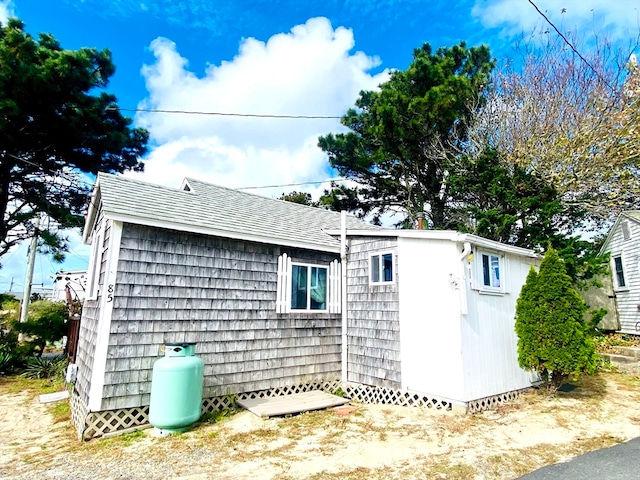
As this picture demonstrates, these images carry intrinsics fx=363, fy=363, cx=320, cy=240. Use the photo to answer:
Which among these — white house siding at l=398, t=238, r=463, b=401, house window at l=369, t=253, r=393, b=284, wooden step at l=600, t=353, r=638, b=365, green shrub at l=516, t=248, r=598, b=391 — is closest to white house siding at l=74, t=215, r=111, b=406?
house window at l=369, t=253, r=393, b=284

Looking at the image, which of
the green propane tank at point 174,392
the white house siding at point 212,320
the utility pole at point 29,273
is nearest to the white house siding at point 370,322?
the white house siding at point 212,320

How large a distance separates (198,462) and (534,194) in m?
13.1

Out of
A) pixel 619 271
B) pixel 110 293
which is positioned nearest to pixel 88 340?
pixel 110 293

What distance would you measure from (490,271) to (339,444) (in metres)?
4.49

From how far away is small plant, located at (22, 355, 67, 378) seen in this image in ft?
31.9

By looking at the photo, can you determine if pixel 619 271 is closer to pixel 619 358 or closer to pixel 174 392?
pixel 619 358

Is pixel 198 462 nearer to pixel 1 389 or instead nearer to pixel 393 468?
pixel 393 468

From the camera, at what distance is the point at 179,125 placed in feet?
40.4

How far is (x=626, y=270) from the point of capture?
12.9 meters

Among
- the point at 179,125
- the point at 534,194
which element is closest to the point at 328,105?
the point at 179,125

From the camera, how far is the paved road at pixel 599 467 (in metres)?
3.79

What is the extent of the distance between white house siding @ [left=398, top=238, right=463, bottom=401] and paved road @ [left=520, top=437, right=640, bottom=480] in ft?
6.69

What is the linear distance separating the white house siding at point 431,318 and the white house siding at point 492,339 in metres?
0.23

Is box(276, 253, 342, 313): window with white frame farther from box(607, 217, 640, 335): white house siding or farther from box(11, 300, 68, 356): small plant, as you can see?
box(607, 217, 640, 335): white house siding
